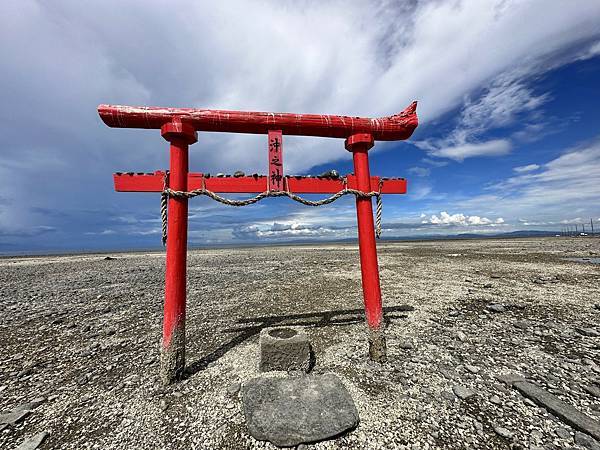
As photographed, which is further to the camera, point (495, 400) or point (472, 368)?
point (472, 368)

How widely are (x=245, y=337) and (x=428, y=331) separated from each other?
475 centimetres

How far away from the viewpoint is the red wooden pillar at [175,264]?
448 centimetres

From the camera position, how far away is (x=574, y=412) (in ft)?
11.3

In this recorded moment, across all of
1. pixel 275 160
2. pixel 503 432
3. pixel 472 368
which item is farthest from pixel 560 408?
pixel 275 160

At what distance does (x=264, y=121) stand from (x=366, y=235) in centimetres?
305

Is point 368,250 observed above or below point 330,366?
above

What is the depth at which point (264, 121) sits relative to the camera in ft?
16.3

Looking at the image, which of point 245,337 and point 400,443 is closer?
point 400,443

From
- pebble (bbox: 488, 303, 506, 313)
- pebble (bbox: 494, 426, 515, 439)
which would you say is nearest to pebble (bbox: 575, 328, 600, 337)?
pebble (bbox: 488, 303, 506, 313)

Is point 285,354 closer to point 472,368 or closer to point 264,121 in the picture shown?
point 472,368

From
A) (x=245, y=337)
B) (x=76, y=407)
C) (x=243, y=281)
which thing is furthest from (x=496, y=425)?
(x=243, y=281)

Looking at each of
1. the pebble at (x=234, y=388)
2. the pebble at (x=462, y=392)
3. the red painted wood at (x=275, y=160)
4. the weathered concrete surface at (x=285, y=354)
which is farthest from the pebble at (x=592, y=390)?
the red painted wood at (x=275, y=160)

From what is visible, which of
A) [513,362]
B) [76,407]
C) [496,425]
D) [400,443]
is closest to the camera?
[400,443]

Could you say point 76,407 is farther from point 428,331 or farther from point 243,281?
point 243,281
